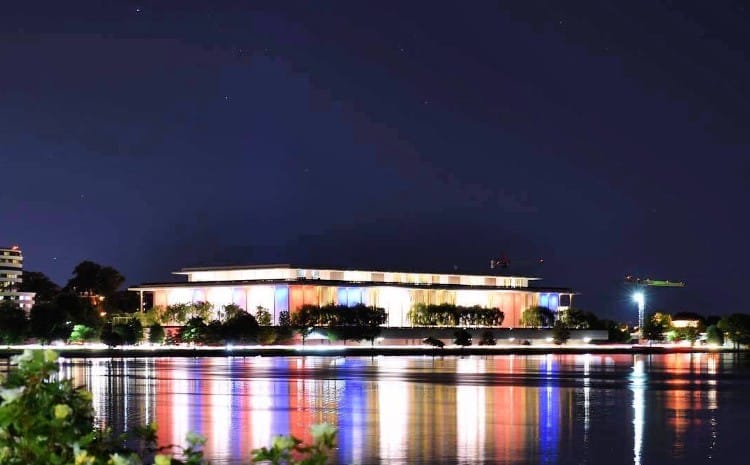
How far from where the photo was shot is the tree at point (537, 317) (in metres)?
195

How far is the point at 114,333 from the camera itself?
135 metres

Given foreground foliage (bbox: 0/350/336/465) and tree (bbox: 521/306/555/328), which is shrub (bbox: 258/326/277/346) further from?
foreground foliage (bbox: 0/350/336/465)

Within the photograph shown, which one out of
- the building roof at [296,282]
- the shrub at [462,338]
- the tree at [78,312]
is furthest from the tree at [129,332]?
the shrub at [462,338]

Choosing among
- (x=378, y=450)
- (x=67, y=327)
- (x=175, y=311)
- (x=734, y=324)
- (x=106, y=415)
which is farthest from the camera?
(x=734, y=324)

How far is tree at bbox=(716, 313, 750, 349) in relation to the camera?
184m

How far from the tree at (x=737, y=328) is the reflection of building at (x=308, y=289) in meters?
38.6

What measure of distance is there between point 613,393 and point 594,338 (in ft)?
466

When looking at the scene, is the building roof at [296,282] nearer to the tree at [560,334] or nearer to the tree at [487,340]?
the tree at [487,340]

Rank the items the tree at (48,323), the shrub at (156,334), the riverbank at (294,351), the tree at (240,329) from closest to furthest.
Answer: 1. the riverbank at (294,351)
2. the tree at (240,329)
3. the tree at (48,323)
4. the shrub at (156,334)

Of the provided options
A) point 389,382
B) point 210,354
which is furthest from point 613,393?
point 210,354

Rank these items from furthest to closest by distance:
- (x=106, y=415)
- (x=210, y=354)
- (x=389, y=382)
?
(x=210, y=354)
(x=389, y=382)
(x=106, y=415)

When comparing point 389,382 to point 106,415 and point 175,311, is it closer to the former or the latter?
point 106,415

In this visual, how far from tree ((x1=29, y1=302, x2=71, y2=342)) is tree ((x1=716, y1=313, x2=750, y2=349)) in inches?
3837

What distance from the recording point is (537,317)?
19550 centimetres
